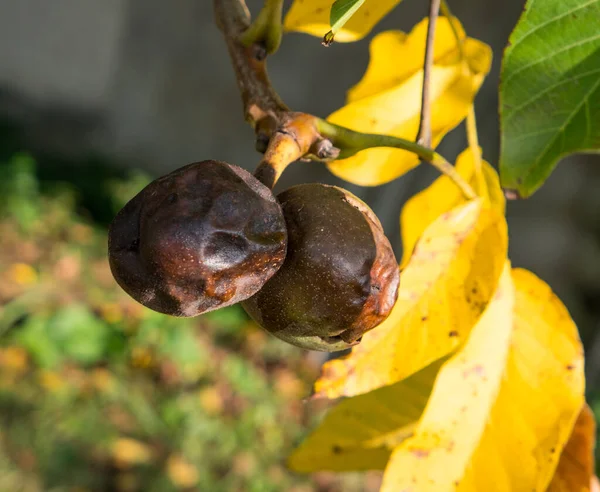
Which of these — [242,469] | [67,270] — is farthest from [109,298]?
[242,469]

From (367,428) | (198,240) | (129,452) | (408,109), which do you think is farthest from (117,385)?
(198,240)

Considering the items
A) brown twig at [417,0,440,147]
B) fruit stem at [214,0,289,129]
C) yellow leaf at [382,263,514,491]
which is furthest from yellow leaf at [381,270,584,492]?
fruit stem at [214,0,289,129]

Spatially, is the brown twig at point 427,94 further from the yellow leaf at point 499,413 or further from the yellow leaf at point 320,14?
the yellow leaf at point 499,413

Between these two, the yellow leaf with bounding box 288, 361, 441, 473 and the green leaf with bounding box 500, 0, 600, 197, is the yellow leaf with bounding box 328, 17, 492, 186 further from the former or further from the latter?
the yellow leaf with bounding box 288, 361, 441, 473

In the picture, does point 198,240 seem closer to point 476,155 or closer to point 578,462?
point 476,155

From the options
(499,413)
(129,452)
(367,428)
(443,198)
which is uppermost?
(443,198)

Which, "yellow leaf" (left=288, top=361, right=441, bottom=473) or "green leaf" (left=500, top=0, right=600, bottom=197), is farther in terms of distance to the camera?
"yellow leaf" (left=288, top=361, right=441, bottom=473)

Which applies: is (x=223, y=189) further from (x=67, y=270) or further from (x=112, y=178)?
(x=112, y=178)
